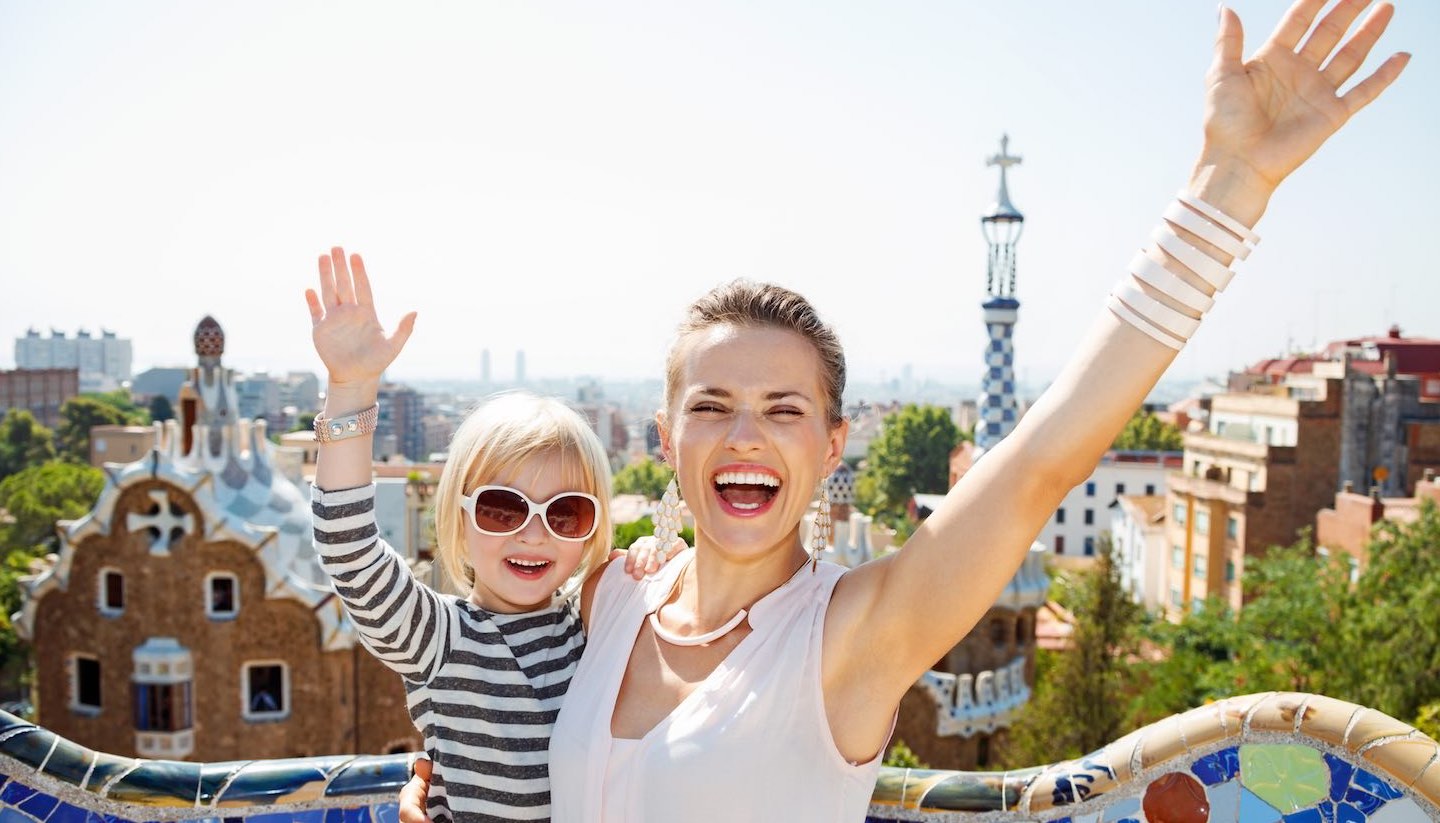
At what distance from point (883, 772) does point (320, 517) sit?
1650mm

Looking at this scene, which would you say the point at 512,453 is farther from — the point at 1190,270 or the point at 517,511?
the point at 1190,270

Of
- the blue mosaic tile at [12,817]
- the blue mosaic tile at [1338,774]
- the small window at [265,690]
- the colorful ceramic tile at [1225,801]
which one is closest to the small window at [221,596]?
the small window at [265,690]

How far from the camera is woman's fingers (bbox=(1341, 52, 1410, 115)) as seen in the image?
6.35 ft

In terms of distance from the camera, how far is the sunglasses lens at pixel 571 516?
264 cm

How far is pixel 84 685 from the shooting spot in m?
14.1

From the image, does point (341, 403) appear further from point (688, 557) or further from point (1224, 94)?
point (1224, 94)

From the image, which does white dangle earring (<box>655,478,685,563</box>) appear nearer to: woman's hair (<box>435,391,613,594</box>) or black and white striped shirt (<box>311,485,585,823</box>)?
woman's hair (<box>435,391,613,594</box>)

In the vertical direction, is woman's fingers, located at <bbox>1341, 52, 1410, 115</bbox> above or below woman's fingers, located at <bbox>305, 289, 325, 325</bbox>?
above

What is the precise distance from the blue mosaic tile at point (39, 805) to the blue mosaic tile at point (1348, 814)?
324 cm

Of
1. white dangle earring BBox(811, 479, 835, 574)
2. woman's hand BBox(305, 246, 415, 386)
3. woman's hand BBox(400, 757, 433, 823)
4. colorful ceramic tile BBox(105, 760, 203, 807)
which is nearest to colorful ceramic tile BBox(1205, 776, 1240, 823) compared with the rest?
white dangle earring BBox(811, 479, 835, 574)

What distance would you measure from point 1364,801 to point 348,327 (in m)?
2.53

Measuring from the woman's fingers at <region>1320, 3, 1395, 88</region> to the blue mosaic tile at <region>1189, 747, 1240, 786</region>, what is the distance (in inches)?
65.8

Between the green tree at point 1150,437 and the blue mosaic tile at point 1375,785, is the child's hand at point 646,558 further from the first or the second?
the green tree at point 1150,437

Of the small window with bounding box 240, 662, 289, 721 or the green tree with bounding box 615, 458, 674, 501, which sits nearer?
the small window with bounding box 240, 662, 289, 721
